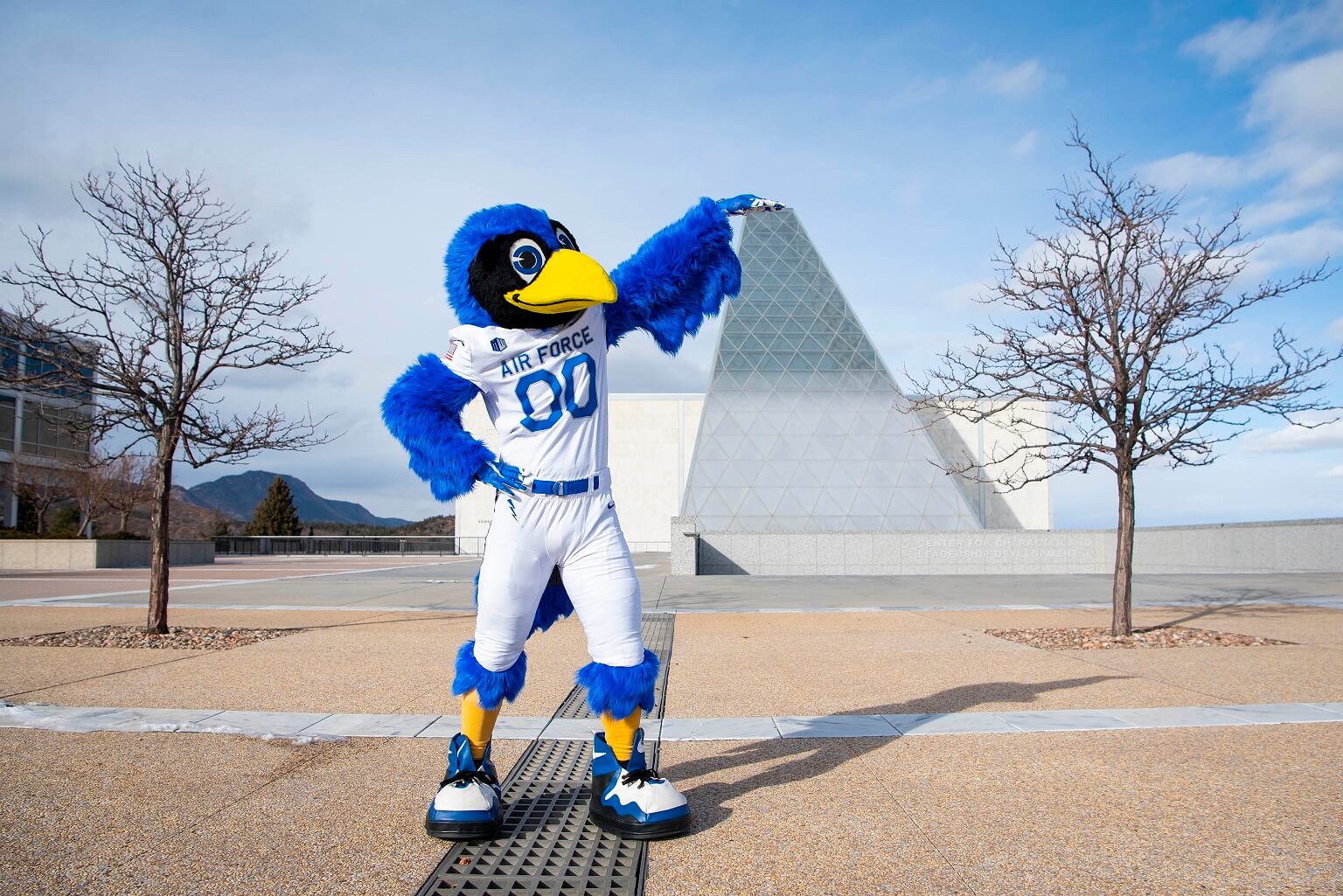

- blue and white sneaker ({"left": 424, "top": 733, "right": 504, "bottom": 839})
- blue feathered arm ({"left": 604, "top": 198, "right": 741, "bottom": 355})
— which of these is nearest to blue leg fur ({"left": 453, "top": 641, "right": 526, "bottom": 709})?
blue and white sneaker ({"left": 424, "top": 733, "right": 504, "bottom": 839})

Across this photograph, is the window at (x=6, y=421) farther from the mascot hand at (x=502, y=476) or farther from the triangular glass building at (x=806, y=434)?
the mascot hand at (x=502, y=476)

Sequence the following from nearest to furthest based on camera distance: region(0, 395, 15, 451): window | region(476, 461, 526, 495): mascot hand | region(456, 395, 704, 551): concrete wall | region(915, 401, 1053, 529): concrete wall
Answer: region(476, 461, 526, 495): mascot hand < region(915, 401, 1053, 529): concrete wall < region(456, 395, 704, 551): concrete wall < region(0, 395, 15, 451): window

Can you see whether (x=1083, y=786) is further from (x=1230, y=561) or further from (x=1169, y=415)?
(x=1230, y=561)

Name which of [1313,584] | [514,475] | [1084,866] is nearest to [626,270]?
[514,475]

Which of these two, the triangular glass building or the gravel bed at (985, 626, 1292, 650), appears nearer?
the gravel bed at (985, 626, 1292, 650)

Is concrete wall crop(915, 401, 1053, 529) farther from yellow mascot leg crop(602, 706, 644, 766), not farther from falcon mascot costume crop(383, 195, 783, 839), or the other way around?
yellow mascot leg crop(602, 706, 644, 766)

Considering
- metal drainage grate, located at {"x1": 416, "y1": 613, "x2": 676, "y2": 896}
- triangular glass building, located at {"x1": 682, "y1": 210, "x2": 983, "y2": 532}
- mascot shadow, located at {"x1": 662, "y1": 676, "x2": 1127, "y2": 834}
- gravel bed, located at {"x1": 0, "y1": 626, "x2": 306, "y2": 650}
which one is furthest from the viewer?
triangular glass building, located at {"x1": 682, "y1": 210, "x2": 983, "y2": 532}

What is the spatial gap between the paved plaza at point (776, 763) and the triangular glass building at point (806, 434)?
456 inches

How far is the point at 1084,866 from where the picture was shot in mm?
2654

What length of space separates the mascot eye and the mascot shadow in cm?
215

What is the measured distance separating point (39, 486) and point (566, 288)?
37.1 meters

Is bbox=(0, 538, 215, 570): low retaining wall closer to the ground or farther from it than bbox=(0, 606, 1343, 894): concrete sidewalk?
closer to the ground

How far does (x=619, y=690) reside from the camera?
3123mm

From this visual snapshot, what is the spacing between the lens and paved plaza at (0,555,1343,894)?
265 centimetres
